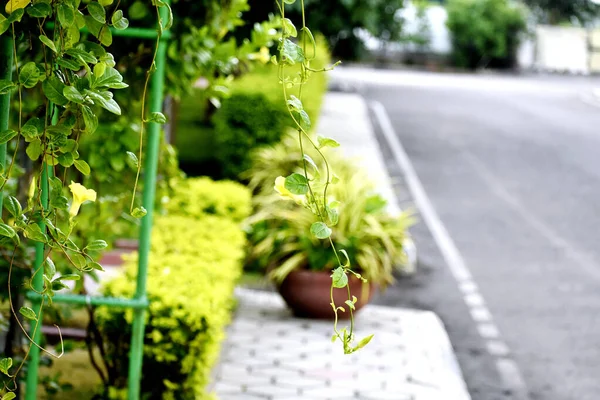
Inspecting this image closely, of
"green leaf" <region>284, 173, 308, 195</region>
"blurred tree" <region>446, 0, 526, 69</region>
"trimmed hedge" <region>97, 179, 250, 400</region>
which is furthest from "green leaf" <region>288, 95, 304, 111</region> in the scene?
"blurred tree" <region>446, 0, 526, 69</region>

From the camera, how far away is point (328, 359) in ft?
18.9

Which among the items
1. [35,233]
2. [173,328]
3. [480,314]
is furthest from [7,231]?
[480,314]

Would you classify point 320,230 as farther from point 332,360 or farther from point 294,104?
point 332,360

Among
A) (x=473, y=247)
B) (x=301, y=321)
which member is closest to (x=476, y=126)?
(x=473, y=247)

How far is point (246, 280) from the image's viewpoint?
8156 millimetres

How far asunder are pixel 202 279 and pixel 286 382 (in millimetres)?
987

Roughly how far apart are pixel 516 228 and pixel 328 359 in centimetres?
578

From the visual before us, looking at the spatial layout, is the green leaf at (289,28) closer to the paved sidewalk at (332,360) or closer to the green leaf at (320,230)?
the green leaf at (320,230)

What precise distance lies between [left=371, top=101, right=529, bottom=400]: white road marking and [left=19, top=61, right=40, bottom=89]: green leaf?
14.9ft

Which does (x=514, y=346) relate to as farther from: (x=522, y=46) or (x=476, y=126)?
(x=522, y=46)

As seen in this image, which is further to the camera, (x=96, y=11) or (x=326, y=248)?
(x=326, y=248)

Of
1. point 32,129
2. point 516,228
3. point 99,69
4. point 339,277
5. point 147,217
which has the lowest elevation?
point 516,228

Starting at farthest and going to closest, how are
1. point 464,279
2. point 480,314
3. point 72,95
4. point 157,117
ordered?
point 464,279
point 480,314
point 157,117
point 72,95

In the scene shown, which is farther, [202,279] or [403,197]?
[403,197]
